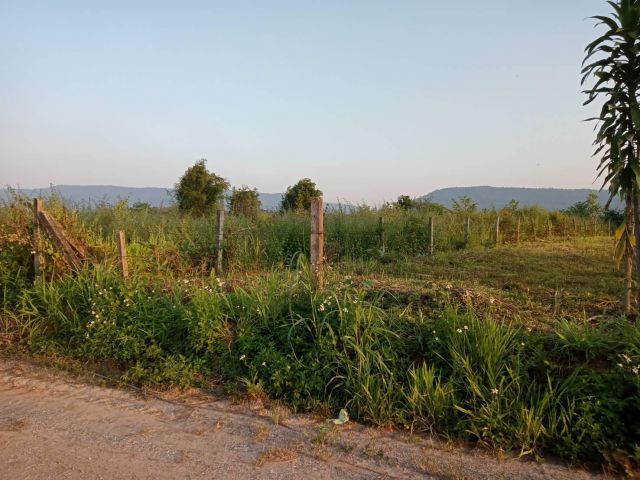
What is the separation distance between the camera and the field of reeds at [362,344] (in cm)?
322

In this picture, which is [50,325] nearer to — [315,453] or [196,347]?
[196,347]

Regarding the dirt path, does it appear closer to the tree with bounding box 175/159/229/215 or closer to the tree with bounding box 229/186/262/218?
the tree with bounding box 229/186/262/218

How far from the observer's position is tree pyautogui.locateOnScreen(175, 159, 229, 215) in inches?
884

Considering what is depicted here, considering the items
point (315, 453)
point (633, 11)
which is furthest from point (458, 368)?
point (633, 11)

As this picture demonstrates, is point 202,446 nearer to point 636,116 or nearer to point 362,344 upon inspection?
point 362,344

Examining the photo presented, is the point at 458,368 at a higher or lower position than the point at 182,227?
lower

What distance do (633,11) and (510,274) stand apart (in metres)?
5.71

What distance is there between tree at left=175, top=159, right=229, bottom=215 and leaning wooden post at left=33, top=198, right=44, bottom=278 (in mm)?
15743

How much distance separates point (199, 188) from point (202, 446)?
20.9 m

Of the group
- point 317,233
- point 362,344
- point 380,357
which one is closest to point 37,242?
point 317,233

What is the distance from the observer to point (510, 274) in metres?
9.27

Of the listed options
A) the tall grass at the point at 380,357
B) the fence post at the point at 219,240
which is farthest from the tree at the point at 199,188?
the tall grass at the point at 380,357

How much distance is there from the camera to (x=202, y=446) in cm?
321

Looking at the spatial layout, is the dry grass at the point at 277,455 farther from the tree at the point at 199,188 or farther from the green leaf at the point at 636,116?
the tree at the point at 199,188
